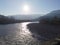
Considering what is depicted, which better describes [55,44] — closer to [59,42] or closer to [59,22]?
[59,42]

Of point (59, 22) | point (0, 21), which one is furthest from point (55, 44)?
point (0, 21)

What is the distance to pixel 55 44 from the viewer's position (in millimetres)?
16078

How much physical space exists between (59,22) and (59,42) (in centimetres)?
9932

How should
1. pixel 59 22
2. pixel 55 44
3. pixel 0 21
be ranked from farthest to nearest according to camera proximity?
pixel 0 21 → pixel 59 22 → pixel 55 44

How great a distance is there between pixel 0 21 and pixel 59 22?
78.4 metres

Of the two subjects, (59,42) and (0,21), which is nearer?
(59,42)

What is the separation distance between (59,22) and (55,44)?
99.7 meters

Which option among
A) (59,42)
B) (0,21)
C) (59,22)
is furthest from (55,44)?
(0,21)

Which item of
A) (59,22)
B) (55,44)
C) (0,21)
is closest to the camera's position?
(55,44)

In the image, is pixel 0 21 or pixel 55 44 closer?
pixel 55 44

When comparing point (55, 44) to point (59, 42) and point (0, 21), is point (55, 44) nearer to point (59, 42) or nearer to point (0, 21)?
point (59, 42)

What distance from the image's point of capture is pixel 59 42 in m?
16.3

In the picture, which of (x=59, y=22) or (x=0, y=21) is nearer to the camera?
(x=59, y=22)

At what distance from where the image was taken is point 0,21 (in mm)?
154625
